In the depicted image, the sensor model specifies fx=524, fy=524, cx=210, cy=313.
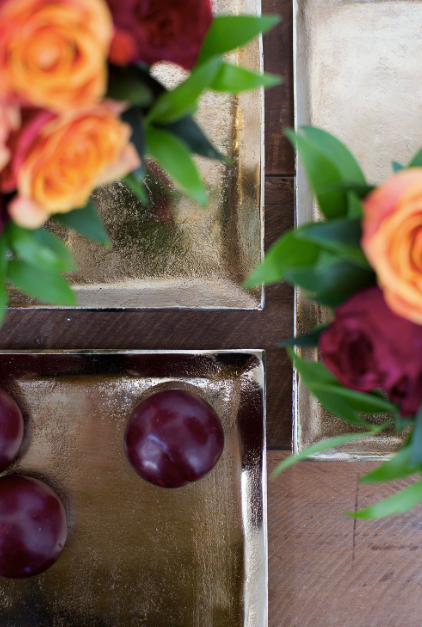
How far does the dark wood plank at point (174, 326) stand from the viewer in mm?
360

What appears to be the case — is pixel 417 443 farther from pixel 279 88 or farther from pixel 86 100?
pixel 279 88

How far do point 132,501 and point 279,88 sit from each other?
30 cm

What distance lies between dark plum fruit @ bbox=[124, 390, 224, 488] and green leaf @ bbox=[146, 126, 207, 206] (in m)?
0.15

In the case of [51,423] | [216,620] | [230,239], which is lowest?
[216,620]

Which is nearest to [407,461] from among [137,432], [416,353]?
[416,353]

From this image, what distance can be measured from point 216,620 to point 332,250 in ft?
0.87

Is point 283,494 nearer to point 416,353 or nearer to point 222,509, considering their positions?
point 222,509

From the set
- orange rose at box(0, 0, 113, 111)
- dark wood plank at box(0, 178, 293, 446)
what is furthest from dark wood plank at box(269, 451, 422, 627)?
orange rose at box(0, 0, 113, 111)

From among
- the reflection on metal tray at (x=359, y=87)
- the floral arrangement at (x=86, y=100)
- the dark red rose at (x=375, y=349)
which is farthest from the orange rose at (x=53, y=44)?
the reflection on metal tray at (x=359, y=87)

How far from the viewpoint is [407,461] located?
0.21m

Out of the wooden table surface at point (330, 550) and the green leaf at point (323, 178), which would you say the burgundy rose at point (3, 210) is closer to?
the green leaf at point (323, 178)

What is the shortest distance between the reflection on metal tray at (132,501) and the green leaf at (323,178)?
0.50 feet

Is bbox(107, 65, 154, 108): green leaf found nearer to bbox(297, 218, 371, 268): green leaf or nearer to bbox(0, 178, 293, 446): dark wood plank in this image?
bbox(297, 218, 371, 268): green leaf

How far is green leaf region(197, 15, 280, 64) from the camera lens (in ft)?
0.63
